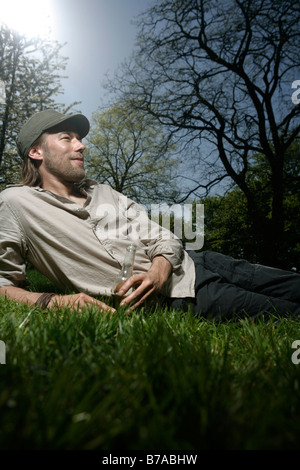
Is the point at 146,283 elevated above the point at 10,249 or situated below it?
below

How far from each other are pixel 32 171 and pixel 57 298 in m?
1.80

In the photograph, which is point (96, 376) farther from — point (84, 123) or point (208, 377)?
point (84, 123)

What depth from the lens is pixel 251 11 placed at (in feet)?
39.4

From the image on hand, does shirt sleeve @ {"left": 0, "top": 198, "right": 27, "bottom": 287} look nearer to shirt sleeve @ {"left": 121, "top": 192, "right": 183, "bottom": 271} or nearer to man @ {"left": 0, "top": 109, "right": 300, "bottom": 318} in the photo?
man @ {"left": 0, "top": 109, "right": 300, "bottom": 318}

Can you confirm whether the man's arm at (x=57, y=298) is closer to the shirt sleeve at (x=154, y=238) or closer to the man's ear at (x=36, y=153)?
the shirt sleeve at (x=154, y=238)

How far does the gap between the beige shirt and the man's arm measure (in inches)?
4.5

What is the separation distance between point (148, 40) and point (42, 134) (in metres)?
12.8

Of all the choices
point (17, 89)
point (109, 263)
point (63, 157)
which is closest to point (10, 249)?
point (109, 263)

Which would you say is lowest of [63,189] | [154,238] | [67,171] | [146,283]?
[146,283]

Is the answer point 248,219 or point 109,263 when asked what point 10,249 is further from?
point 248,219

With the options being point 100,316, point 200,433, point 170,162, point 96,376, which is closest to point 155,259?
point 100,316

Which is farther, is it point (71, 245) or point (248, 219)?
point (248, 219)

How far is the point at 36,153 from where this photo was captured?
3.31m

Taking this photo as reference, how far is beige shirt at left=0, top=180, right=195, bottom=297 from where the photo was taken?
97.5 inches
